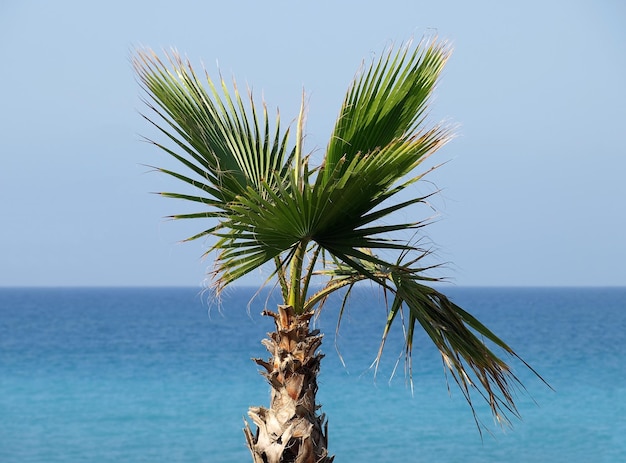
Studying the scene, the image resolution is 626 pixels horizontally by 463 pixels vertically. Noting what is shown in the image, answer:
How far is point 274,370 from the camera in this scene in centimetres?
496

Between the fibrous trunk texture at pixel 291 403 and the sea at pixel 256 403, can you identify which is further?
the sea at pixel 256 403

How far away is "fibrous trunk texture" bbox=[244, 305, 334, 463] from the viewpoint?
484 centimetres

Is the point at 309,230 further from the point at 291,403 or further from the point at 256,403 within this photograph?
the point at 256,403

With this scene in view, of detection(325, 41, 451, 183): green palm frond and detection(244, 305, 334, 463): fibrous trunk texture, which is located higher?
detection(325, 41, 451, 183): green palm frond

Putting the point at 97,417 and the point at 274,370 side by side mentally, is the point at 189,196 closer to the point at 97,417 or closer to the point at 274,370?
the point at 274,370

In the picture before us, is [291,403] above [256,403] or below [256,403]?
above

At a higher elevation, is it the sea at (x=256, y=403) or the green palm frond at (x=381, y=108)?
the green palm frond at (x=381, y=108)

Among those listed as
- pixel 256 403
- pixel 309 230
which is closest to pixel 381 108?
pixel 309 230

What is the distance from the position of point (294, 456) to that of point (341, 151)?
1.61 metres

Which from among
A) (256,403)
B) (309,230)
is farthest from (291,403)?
(256,403)

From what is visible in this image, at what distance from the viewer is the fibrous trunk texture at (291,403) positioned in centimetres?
484

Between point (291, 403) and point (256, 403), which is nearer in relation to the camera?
point (291, 403)

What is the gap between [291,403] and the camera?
4887mm

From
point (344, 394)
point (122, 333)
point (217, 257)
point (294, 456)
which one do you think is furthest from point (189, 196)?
point (122, 333)
